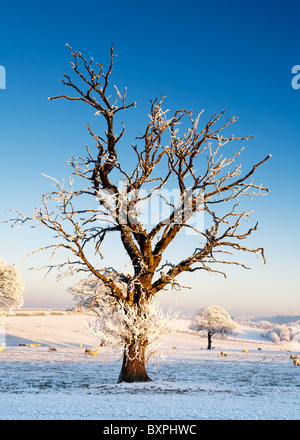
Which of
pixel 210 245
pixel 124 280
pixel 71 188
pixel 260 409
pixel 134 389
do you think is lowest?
pixel 134 389

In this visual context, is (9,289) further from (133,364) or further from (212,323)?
(212,323)

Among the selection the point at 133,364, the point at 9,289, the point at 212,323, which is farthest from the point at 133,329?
the point at 212,323

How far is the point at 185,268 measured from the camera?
1550 cm

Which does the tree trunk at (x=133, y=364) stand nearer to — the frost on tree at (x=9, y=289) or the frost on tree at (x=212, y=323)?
the frost on tree at (x=9, y=289)

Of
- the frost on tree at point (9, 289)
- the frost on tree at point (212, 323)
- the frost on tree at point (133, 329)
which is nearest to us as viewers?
the frost on tree at point (133, 329)

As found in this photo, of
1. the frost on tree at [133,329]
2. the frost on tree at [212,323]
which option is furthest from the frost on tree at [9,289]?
the frost on tree at [212,323]

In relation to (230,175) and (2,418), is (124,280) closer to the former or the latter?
(230,175)

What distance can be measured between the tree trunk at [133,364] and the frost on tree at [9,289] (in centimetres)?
3160

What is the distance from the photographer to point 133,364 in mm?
14500

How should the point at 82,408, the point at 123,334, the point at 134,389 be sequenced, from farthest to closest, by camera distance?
1. the point at 123,334
2. the point at 134,389
3. the point at 82,408

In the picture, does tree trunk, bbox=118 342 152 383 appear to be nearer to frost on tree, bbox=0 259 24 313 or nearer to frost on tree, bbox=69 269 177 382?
frost on tree, bbox=69 269 177 382

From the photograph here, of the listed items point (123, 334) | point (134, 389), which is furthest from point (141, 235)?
point (134, 389)

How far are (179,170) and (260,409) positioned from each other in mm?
9676

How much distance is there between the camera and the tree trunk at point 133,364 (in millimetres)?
14398
